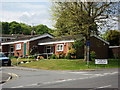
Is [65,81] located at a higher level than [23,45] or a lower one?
lower

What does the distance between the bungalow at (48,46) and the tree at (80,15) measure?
7.79 meters

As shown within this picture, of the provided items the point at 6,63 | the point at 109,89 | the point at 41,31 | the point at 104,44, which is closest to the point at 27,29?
the point at 41,31

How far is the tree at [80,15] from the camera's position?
27108 millimetres

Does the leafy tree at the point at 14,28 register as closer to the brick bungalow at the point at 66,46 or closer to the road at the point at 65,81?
the brick bungalow at the point at 66,46

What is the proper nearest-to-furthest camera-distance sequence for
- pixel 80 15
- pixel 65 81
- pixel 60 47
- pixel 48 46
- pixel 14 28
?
pixel 65 81, pixel 80 15, pixel 60 47, pixel 48 46, pixel 14 28

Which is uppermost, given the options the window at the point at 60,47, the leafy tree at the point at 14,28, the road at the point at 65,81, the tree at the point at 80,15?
the leafy tree at the point at 14,28

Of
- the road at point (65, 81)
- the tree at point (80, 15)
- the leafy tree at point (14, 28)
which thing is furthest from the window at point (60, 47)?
the leafy tree at point (14, 28)

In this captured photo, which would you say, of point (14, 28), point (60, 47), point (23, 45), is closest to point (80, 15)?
point (60, 47)

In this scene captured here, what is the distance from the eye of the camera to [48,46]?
41.9 m

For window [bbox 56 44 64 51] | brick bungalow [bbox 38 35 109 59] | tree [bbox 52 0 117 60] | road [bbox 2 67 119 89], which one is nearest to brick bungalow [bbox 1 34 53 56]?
brick bungalow [bbox 38 35 109 59]

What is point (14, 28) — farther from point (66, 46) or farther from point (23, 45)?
point (66, 46)

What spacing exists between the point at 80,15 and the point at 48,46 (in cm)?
1609

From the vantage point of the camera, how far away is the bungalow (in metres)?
37.2

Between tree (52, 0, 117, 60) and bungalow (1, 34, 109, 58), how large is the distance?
25.6 feet
